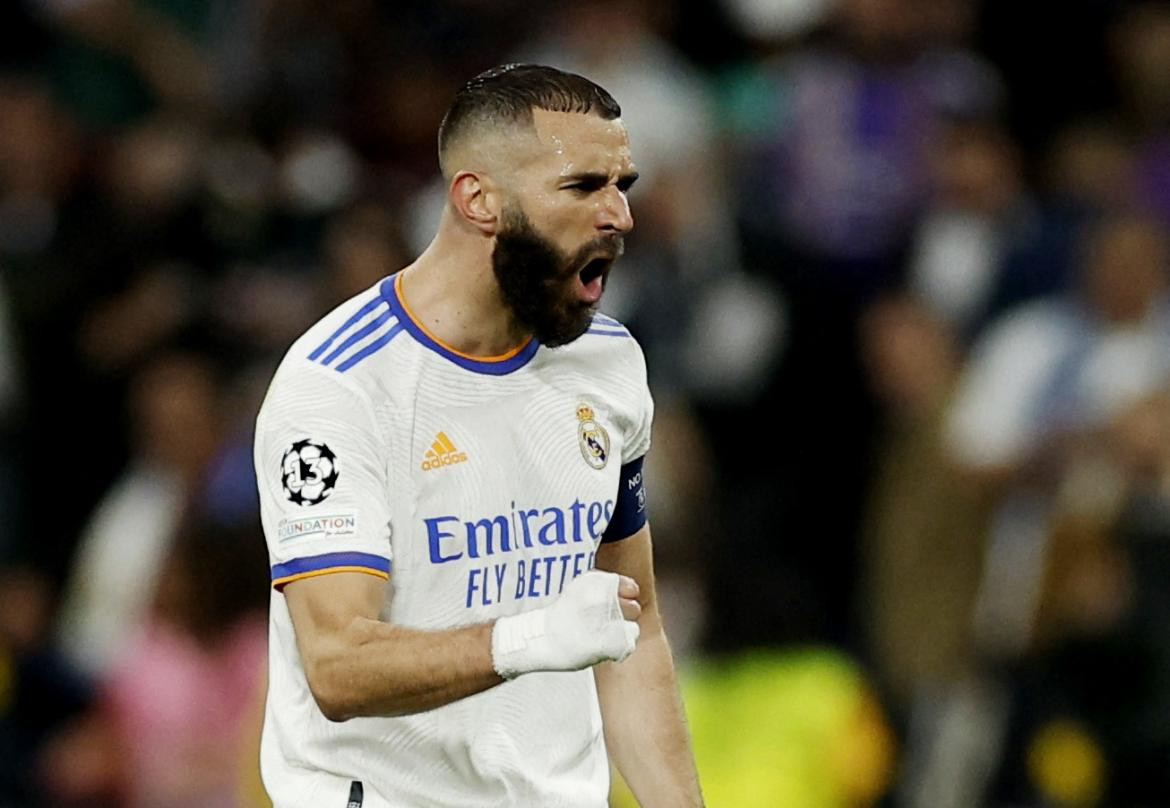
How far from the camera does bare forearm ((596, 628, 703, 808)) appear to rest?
5.29 m

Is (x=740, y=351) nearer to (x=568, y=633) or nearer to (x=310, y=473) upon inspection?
(x=310, y=473)

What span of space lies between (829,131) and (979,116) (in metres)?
0.75

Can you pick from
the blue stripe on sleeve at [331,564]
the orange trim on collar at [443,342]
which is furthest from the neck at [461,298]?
the blue stripe on sleeve at [331,564]

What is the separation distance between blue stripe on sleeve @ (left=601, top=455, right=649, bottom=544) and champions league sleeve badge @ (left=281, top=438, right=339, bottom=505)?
88 cm

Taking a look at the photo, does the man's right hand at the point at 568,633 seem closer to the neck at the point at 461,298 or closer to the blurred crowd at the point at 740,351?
the neck at the point at 461,298

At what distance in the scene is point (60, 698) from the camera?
925cm

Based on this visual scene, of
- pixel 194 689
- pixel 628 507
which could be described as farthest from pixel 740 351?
pixel 628 507

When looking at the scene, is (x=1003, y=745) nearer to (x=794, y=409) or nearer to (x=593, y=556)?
(x=794, y=409)

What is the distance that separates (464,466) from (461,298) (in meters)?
0.36

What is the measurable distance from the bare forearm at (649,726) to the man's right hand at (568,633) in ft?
3.08

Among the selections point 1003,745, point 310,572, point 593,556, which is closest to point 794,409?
point 1003,745

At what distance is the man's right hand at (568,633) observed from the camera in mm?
4363

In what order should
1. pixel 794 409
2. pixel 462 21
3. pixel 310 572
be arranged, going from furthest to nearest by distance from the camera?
1. pixel 462 21
2. pixel 794 409
3. pixel 310 572

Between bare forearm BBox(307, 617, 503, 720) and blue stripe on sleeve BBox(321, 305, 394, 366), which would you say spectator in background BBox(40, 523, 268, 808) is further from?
bare forearm BBox(307, 617, 503, 720)
